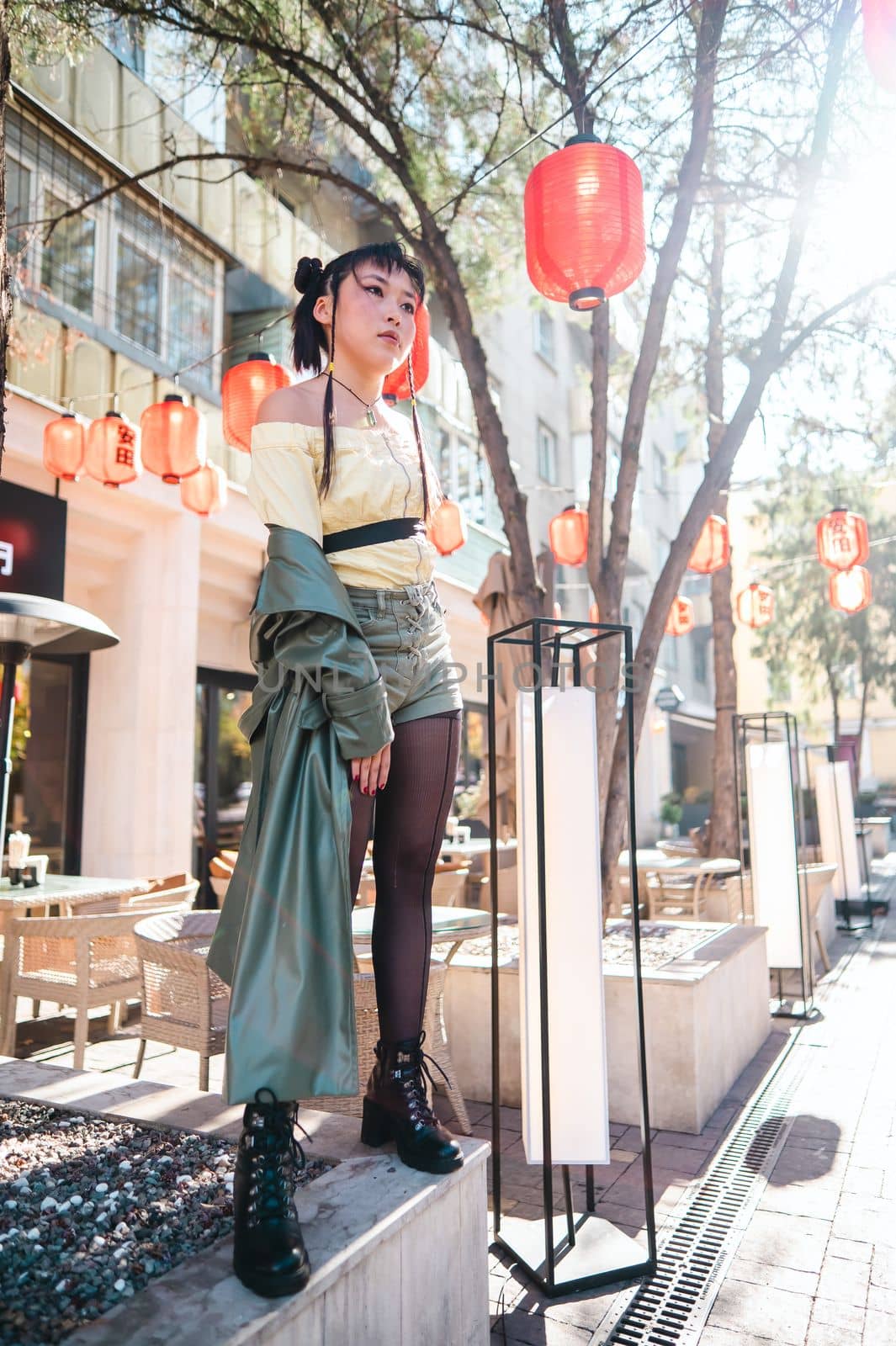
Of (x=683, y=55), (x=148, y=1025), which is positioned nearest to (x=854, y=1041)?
(x=148, y=1025)

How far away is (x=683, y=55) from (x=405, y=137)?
5.88ft

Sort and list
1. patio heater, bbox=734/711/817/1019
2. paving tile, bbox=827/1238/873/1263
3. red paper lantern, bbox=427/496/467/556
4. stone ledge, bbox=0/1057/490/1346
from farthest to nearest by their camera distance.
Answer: red paper lantern, bbox=427/496/467/556 < patio heater, bbox=734/711/817/1019 < paving tile, bbox=827/1238/873/1263 < stone ledge, bbox=0/1057/490/1346

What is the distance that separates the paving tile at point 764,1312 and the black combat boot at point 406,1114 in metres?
0.90

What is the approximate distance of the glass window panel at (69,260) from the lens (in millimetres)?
7789

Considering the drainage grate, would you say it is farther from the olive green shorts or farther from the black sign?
the black sign

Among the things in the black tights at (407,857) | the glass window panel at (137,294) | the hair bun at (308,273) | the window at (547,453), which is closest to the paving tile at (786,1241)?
the black tights at (407,857)

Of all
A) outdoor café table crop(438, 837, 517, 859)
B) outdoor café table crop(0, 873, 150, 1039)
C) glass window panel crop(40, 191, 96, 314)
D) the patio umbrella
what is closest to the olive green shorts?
outdoor café table crop(0, 873, 150, 1039)

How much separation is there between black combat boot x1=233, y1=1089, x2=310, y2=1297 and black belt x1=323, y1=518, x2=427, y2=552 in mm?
1037

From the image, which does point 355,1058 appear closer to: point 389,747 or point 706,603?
point 389,747

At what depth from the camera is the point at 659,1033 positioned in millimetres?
3639

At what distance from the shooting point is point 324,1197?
167 cm

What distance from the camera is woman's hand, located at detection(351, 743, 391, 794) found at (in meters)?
1.78

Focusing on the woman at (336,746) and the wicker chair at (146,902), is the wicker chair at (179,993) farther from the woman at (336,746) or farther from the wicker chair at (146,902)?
the woman at (336,746)

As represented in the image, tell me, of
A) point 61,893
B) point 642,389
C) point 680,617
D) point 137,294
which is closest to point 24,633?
point 61,893
